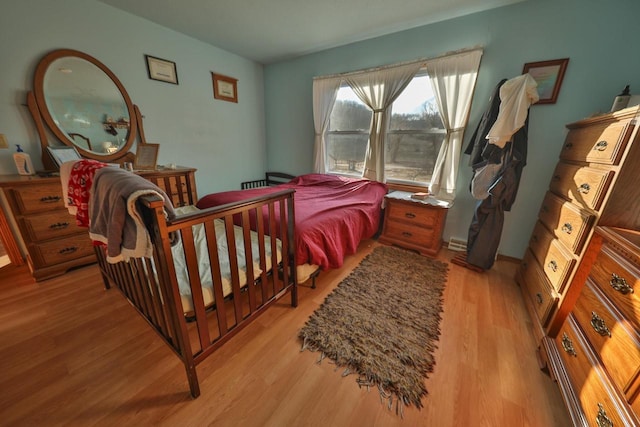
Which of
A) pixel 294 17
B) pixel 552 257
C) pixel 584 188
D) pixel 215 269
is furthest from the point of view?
pixel 294 17

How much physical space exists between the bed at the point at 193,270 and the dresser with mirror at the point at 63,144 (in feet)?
2.20

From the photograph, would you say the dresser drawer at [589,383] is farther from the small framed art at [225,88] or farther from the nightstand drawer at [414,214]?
the small framed art at [225,88]

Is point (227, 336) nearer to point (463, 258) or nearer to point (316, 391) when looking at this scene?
point (316, 391)

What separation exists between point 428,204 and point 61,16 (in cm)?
371

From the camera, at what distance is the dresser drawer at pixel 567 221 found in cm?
117

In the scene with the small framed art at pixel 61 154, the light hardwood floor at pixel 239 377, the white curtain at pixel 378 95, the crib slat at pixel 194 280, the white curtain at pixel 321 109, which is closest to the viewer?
the crib slat at pixel 194 280

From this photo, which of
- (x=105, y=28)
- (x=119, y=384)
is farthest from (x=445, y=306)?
(x=105, y=28)

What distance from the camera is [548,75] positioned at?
182cm

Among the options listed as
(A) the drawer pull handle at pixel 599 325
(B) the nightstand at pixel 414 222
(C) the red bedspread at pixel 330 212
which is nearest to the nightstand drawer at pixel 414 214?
(B) the nightstand at pixel 414 222

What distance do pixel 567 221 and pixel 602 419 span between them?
1007 mm

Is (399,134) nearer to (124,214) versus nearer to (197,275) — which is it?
(197,275)

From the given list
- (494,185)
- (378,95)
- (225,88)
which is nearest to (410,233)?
(494,185)

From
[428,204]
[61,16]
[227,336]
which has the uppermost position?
[61,16]

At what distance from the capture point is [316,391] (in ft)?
3.55
